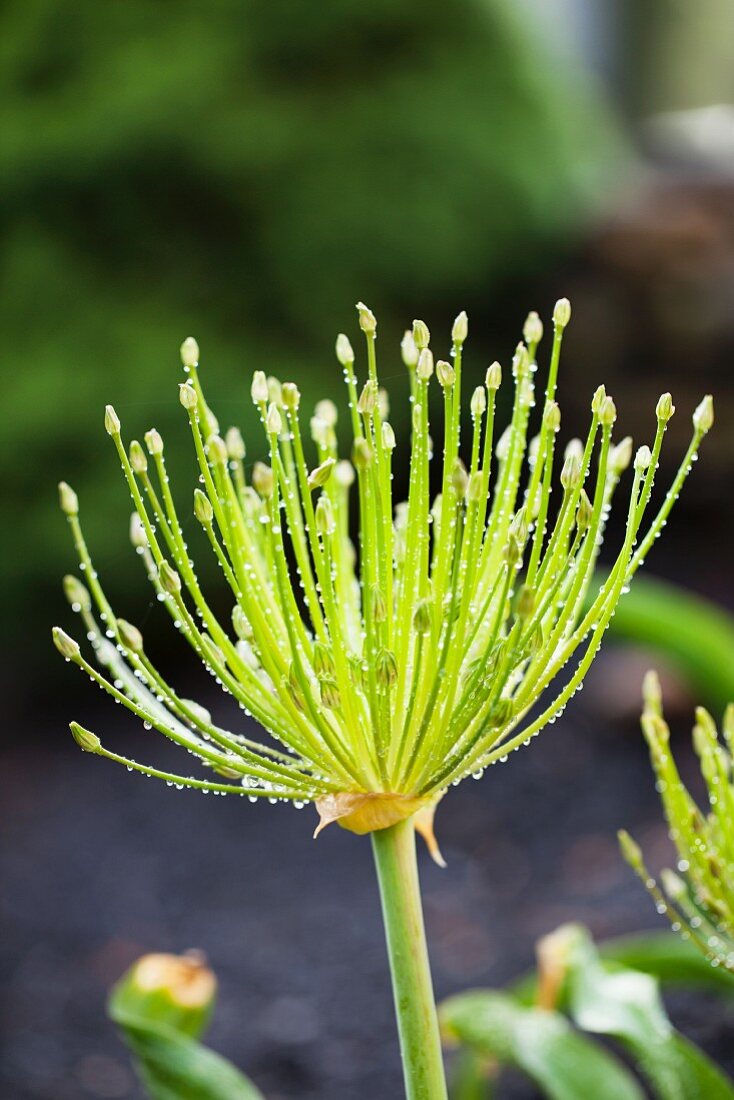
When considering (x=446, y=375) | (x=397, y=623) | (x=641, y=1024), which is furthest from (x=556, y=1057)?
(x=446, y=375)

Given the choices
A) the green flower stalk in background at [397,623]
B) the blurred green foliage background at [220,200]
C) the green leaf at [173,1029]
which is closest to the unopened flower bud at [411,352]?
the green flower stalk in background at [397,623]

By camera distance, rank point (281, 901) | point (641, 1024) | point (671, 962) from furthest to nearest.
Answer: point (281, 901) < point (671, 962) < point (641, 1024)

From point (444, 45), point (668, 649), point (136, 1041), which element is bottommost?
point (136, 1041)

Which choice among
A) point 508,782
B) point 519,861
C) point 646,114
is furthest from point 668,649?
point 646,114

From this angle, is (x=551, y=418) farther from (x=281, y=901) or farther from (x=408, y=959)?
(x=281, y=901)

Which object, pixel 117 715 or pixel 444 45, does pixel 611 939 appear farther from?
pixel 444 45

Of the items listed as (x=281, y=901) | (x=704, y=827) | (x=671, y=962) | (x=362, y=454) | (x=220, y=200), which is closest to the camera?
(x=362, y=454)
